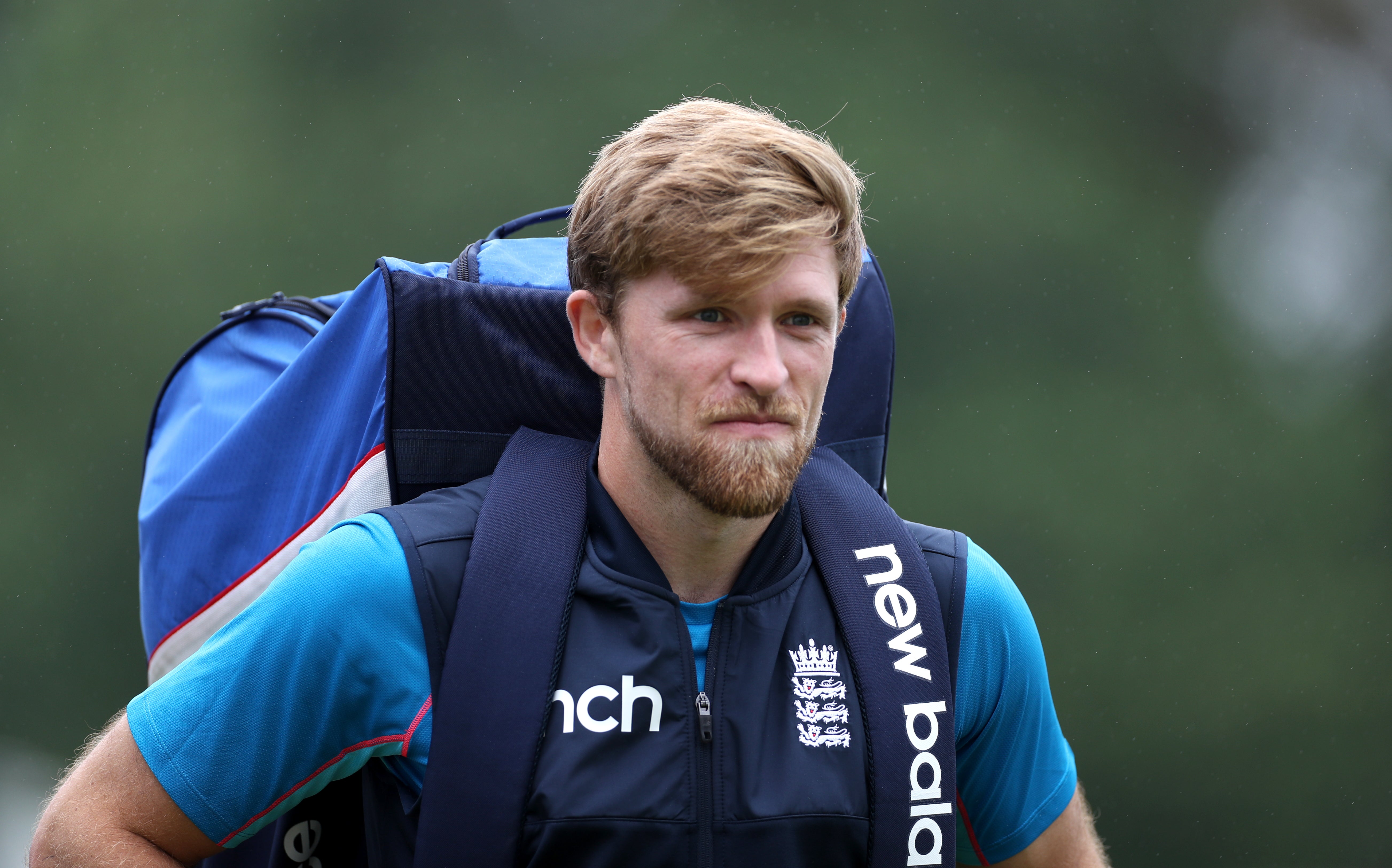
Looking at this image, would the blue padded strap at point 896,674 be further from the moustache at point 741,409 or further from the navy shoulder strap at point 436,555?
the navy shoulder strap at point 436,555

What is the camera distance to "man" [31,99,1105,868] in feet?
5.23

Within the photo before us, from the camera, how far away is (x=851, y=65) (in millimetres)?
7148

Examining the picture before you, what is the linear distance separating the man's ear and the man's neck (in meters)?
0.08

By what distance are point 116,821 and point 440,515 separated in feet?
1.87

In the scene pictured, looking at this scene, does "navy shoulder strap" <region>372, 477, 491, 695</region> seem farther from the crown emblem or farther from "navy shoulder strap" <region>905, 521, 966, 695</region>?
"navy shoulder strap" <region>905, 521, 966, 695</region>

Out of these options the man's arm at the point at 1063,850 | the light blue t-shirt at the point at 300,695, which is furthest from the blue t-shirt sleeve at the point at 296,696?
the man's arm at the point at 1063,850

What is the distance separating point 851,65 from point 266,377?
18.7 ft

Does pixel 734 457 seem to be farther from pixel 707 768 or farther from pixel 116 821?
pixel 116 821

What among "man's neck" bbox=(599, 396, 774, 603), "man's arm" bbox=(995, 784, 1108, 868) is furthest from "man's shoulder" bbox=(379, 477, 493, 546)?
"man's arm" bbox=(995, 784, 1108, 868)

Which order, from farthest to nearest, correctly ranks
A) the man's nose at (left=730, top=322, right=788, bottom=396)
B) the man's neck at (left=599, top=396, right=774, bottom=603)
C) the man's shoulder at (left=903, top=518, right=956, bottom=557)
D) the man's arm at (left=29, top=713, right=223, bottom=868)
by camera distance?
the man's shoulder at (left=903, top=518, right=956, bottom=557), the man's neck at (left=599, top=396, right=774, bottom=603), the man's nose at (left=730, top=322, right=788, bottom=396), the man's arm at (left=29, top=713, right=223, bottom=868)

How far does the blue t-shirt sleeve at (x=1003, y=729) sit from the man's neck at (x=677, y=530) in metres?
0.38

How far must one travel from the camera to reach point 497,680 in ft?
5.27

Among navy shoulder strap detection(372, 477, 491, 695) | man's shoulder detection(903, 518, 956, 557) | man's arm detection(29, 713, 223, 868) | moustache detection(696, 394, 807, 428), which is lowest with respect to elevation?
man's arm detection(29, 713, 223, 868)

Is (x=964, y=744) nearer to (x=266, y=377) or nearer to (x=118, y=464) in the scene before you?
(x=266, y=377)
